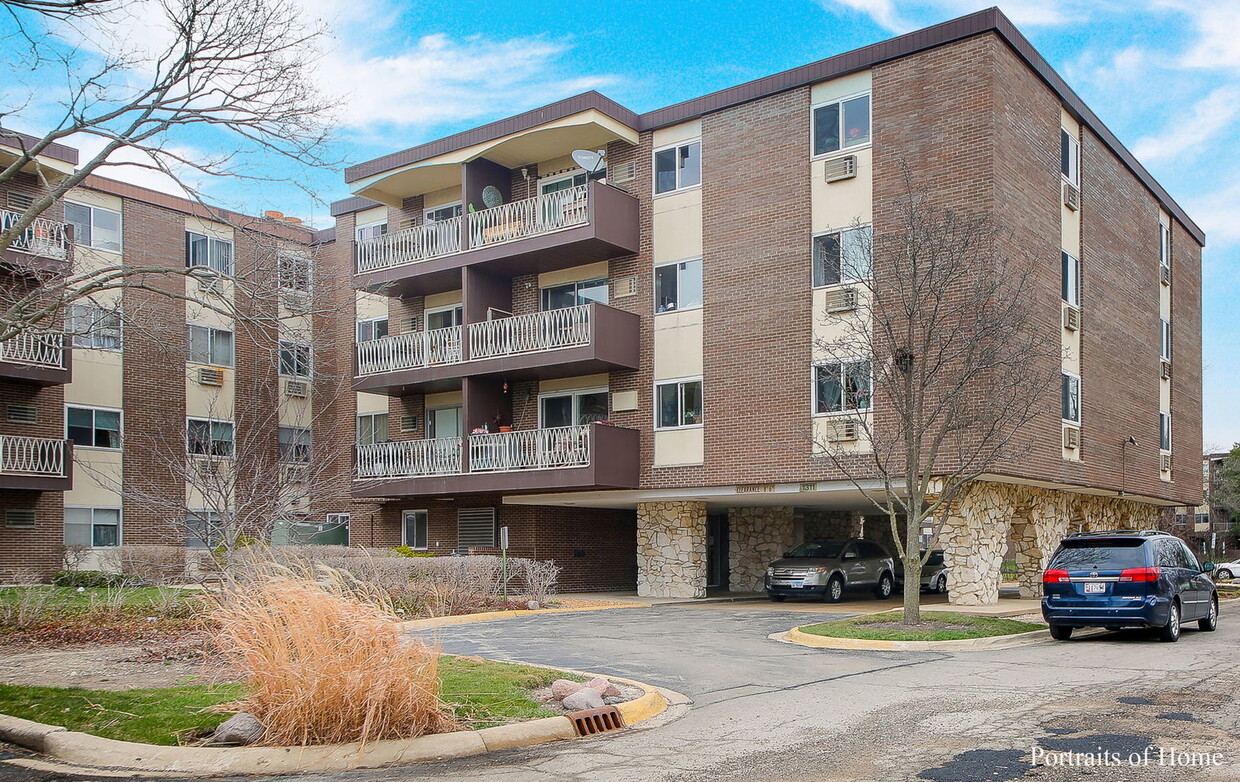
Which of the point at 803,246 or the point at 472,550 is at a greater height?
the point at 803,246

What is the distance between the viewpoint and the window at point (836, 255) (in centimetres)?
2315

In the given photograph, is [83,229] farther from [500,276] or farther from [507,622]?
[507,622]

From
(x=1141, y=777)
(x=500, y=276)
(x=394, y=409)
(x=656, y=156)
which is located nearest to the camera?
(x=1141, y=777)

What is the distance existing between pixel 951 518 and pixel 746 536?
848 cm

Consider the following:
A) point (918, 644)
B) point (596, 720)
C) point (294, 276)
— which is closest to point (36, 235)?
point (294, 276)

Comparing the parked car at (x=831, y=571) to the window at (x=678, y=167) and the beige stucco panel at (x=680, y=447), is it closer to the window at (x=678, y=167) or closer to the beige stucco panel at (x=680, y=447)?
the beige stucco panel at (x=680, y=447)

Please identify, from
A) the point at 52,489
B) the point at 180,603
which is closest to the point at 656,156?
the point at 180,603

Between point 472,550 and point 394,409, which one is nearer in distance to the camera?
point 472,550

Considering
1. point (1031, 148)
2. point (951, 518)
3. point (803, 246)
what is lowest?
point (951, 518)

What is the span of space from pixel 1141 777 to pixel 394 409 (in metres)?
28.0

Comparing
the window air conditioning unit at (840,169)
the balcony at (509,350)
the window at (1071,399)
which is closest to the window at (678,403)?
the balcony at (509,350)

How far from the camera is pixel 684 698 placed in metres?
11.7

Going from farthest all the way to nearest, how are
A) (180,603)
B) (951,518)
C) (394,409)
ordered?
(394,409)
(951,518)
(180,603)

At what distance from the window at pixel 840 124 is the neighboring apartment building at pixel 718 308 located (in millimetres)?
51
